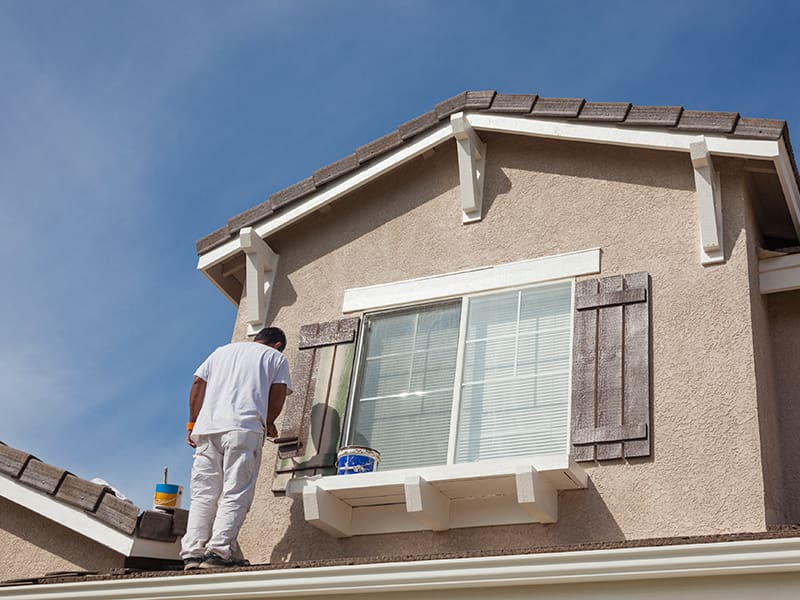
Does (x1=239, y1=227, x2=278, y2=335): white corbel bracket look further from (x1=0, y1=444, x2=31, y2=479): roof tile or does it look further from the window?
(x1=0, y1=444, x2=31, y2=479): roof tile

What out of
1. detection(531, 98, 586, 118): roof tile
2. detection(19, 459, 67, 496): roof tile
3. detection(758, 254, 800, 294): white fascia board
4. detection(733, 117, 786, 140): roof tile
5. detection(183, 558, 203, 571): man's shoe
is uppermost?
detection(531, 98, 586, 118): roof tile

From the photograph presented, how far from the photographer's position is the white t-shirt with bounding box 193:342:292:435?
267 inches

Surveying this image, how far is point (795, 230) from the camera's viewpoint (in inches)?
292

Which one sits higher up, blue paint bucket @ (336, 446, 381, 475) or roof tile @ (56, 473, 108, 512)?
blue paint bucket @ (336, 446, 381, 475)

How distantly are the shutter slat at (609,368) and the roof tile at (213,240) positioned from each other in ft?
10.3

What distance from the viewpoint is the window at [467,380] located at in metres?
6.79

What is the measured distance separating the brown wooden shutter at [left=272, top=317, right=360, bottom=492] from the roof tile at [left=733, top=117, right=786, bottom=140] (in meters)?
2.98

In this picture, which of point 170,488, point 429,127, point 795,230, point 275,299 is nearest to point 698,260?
point 795,230

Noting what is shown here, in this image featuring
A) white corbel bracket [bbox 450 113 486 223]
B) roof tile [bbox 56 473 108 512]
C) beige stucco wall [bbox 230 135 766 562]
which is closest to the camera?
beige stucco wall [bbox 230 135 766 562]

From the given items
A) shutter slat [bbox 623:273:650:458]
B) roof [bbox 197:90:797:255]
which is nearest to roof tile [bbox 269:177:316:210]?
roof [bbox 197:90:797:255]

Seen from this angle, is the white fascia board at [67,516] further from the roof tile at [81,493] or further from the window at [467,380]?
the window at [467,380]

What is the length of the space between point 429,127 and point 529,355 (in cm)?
210

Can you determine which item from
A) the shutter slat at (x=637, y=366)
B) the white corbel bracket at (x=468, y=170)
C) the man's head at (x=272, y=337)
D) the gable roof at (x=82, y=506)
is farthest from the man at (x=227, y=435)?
the shutter slat at (x=637, y=366)

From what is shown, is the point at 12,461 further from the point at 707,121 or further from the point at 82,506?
the point at 707,121
